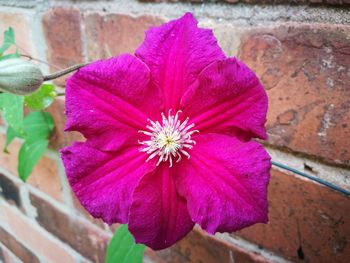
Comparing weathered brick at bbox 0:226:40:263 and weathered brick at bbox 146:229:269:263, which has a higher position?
weathered brick at bbox 146:229:269:263

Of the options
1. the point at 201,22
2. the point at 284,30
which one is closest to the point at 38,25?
the point at 201,22

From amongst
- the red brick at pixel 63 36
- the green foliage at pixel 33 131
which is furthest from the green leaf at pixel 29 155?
the red brick at pixel 63 36

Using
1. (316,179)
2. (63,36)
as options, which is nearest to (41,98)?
(63,36)

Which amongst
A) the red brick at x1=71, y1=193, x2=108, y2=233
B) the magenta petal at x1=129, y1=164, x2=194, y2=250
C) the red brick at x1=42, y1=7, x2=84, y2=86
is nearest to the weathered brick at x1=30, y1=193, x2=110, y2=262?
the red brick at x1=71, y1=193, x2=108, y2=233

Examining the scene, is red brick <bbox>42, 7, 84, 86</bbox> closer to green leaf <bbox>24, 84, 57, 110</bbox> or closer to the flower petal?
green leaf <bbox>24, 84, 57, 110</bbox>

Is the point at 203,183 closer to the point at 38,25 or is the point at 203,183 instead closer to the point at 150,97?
the point at 150,97

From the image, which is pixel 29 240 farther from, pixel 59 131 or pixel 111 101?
pixel 111 101
